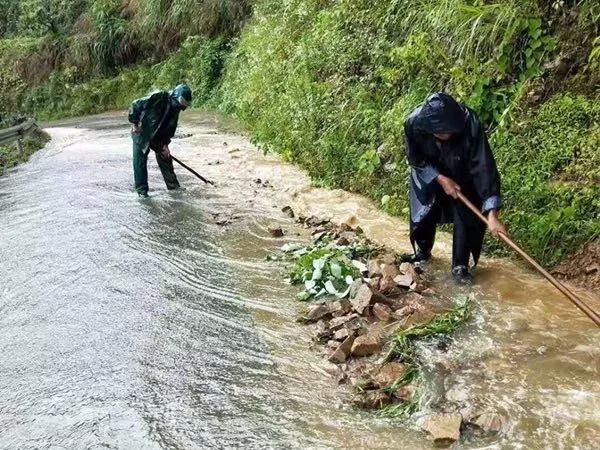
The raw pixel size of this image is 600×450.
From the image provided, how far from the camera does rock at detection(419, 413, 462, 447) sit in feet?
9.61

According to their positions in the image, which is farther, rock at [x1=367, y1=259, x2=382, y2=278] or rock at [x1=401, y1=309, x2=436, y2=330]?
rock at [x1=367, y1=259, x2=382, y2=278]

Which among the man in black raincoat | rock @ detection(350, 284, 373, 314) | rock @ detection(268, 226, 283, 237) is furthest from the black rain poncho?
rock @ detection(268, 226, 283, 237)

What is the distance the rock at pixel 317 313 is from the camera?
4.32m

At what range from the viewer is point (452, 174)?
4.75 meters

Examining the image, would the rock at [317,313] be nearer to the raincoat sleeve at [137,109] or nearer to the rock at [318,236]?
the rock at [318,236]

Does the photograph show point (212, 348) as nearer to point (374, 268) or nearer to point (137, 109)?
point (374, 268)

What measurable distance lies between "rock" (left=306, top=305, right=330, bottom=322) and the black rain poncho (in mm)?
1170

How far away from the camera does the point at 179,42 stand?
75.6 feet

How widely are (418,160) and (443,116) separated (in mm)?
502

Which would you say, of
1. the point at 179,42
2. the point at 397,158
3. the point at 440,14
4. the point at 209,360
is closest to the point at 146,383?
the point at 209,360

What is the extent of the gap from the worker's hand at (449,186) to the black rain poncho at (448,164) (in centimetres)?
6

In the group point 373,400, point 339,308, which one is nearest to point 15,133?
point 339,308

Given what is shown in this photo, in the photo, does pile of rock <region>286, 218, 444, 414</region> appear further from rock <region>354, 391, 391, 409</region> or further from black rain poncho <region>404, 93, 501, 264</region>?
black rain poncho <region>404, 93, 501, 264</region>

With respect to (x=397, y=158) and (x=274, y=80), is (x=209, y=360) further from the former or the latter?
(x=274, y=80)
